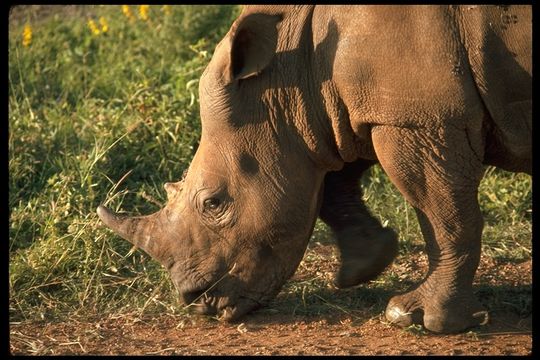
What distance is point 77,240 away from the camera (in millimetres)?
7215

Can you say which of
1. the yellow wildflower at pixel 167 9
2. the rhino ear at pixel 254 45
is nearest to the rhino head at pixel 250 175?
Result: the rhino ear at pixel 254 45

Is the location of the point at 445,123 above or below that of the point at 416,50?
below

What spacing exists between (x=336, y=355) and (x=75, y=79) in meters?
4.66

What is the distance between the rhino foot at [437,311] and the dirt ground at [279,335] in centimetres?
5

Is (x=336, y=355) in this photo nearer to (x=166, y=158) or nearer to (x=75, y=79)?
(x=166, y=158)

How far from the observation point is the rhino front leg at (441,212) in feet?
19.2

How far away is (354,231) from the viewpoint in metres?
6.88

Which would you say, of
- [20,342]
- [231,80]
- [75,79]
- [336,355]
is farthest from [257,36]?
[75,79]

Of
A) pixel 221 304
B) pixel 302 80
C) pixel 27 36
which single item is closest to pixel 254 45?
pixel 302 80

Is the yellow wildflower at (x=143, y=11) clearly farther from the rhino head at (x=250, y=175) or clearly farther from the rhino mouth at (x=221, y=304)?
the rhino mouth at (x=221, y=304)

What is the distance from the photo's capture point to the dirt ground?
6047 mm

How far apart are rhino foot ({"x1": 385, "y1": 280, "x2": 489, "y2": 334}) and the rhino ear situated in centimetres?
142

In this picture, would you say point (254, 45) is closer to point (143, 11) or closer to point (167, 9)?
point (167, 9)

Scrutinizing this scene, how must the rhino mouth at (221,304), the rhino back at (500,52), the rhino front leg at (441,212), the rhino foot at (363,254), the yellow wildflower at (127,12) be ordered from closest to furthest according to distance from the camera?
1. the rhino back at (500,52)
2. the rhino front leg at (441,212)
3. the rhino mouth at (221,304)
4. the rhino foot at (363,254)
5. the yellow wildflower at (127,12)
